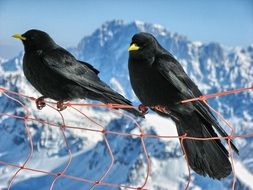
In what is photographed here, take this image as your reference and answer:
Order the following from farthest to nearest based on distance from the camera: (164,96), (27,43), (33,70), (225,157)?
1. (27,43)
2. (33,70)
3. (164,96)
4. (225,157)

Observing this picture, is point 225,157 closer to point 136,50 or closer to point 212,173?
point 212,173

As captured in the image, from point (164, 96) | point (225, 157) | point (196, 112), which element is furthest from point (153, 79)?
point (225, 157)

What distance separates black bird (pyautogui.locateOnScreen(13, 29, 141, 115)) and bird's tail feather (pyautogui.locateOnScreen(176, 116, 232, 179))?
0.95m

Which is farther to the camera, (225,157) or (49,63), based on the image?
(49,63)

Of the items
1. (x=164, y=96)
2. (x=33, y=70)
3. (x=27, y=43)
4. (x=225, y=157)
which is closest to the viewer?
(x=225, y=157)

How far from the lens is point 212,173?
5.11m

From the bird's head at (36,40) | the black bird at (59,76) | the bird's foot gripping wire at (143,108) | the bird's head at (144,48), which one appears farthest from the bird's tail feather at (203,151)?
the bird's head at (36,40)

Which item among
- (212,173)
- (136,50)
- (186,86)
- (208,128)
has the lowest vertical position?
(212,173)

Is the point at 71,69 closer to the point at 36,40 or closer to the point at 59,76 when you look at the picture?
the point at 59,76

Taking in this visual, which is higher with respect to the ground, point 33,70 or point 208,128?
point 33,70

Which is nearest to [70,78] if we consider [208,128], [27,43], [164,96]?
[27,43]

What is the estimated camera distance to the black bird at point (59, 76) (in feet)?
19.8

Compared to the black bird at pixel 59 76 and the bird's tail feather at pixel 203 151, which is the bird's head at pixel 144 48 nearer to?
the black bird at pixel 59 76

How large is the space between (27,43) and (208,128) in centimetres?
231
